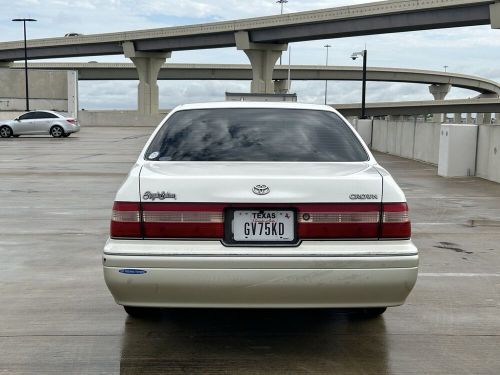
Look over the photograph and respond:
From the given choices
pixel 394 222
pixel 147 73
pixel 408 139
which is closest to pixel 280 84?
pixel 147 73

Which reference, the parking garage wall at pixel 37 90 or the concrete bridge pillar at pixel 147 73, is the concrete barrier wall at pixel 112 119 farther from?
the concrete bridge pillar at pixel 147 73

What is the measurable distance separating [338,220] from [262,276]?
0.61 m

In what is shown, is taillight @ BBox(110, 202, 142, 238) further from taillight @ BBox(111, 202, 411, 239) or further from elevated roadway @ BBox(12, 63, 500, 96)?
elevated roadway @ BBox(12, 63, 500, 96)

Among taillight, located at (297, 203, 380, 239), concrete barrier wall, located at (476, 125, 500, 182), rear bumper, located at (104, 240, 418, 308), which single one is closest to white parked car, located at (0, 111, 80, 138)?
concrete barrier wall, located at (476, 125, 500, 182)

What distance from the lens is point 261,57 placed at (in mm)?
70688

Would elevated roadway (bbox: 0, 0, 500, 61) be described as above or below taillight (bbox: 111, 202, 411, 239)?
above

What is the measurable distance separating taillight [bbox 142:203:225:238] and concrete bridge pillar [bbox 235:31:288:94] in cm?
6644

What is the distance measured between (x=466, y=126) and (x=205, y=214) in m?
13.2

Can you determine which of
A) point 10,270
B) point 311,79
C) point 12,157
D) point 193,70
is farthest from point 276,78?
point 10,270

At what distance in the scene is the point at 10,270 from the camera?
21.3 feet

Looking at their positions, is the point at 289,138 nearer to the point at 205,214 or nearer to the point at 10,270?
the point at 205,214

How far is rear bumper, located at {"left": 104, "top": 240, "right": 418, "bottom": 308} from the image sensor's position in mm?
3861

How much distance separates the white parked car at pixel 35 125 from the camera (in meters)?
35.4

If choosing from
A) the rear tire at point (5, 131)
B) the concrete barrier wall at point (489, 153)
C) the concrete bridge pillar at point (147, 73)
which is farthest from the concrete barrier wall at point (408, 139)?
the concrete bridge pillar at point (147, 73)
